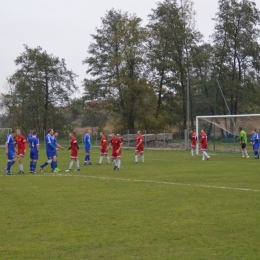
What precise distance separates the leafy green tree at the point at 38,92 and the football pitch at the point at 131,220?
53.6m

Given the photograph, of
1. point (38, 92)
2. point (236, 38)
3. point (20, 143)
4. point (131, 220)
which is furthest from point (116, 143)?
point (38, 92)

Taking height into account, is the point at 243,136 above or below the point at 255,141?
above

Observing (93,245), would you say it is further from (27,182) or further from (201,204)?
(27,182)

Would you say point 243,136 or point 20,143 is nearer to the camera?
point 20,143

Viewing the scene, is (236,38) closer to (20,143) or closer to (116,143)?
(116,143)

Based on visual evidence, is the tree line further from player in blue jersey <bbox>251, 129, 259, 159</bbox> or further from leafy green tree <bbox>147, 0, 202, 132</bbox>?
player in blue jersey <bbox>251, 129, 259, 159</bbox>

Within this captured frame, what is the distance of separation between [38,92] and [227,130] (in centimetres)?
3842

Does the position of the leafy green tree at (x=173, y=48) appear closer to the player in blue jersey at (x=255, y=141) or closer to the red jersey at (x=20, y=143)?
the player in blue jersey at (x=255, y=141)

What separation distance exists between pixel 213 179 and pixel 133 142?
36.8m

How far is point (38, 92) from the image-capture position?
7012 cm

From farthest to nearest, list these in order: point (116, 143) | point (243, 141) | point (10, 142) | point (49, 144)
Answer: point (243, 141) → point (116, 143) → point (49, 144) → point (10, 142)

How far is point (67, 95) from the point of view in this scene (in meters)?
72.8

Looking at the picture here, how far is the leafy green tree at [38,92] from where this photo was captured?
2758 inches

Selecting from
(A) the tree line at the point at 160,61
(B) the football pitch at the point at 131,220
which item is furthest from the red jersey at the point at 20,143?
(A) the tree line at the point at 160,61
